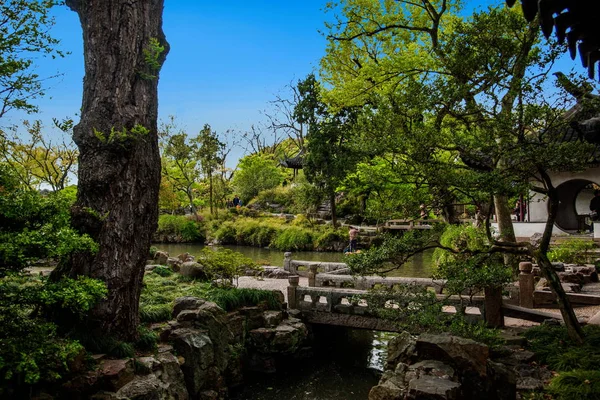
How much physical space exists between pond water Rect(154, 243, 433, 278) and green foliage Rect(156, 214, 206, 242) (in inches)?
40.2

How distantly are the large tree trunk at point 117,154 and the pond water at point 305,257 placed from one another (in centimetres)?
866

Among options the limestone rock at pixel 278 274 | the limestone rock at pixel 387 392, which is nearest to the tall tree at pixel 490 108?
the limestone rock at pixel 387 392

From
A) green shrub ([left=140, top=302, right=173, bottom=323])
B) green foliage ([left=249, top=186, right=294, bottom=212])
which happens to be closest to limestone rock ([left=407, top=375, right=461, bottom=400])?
green shrub ([left=140, top=302, right=173, bottom=323])

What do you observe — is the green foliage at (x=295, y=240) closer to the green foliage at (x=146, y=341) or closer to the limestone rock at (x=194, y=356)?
the limestone rock at (x=194, y=356)

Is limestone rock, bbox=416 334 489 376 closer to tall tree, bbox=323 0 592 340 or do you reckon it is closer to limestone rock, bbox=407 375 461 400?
limestone rock, bbox=407 375 461 400

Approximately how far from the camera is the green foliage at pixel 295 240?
28.0m

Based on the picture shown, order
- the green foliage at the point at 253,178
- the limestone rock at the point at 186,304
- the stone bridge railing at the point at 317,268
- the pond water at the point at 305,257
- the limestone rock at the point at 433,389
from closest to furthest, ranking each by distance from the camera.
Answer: the limestone rock at the point at 433,389 → the limestone rock at the point at 186,304 → the stone bridge railing at the point at 317,268 → the pond water at the point at 305,257 → the green foliage at the point at 253,178

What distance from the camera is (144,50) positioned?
7.77m

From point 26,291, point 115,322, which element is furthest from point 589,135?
point 115,322

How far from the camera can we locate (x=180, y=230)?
33906 mm

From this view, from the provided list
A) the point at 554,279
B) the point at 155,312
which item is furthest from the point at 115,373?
the point at 554,279

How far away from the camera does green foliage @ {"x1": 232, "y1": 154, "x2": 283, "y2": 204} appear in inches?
1607

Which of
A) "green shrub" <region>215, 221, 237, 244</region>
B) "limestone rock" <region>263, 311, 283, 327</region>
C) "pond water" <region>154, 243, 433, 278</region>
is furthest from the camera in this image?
"green shrub" <region>215, 221, 237, 244</region>

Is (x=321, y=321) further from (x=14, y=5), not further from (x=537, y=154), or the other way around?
(x=14, y=5)
